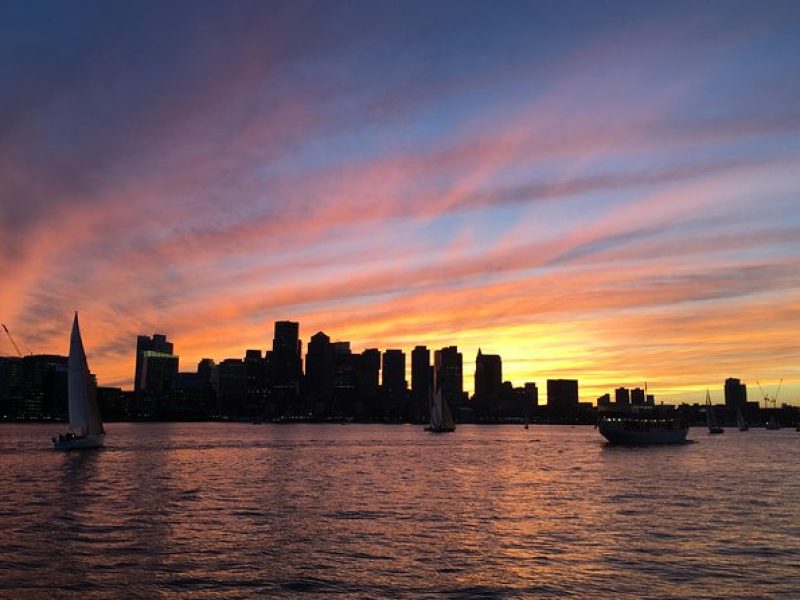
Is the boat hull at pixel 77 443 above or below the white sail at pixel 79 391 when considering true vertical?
below

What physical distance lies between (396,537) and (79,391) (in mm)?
97890

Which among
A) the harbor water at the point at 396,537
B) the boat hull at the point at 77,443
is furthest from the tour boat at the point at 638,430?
the boat hull at the point at 77,443

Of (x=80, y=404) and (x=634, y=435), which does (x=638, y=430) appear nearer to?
(x=634, y=435)

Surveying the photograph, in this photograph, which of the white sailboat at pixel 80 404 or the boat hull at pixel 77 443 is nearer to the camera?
the white sailboat at pixel 80 404

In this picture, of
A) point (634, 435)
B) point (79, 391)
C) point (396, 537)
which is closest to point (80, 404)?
point (79, 391)

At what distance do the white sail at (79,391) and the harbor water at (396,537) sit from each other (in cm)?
3804

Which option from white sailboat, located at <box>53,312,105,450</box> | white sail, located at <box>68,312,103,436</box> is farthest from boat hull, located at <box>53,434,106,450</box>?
white sail, located at <box>68,312,103,436</box>

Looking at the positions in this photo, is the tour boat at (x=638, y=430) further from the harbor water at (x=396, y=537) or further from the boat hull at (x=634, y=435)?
the harbor water at (x=396, y=537)

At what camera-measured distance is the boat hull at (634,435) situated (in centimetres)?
18138

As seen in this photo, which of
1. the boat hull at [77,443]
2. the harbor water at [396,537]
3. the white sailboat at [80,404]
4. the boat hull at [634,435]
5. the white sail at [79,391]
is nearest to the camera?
the harbor water at [396,537]

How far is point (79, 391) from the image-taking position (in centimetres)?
12631

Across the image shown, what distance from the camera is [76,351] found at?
12469 centimetres

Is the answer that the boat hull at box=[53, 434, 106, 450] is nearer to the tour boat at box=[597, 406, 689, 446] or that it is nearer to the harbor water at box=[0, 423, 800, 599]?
the harbor water at box=[0, 423, 800, 599]

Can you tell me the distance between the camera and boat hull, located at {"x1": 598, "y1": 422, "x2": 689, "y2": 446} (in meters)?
181
